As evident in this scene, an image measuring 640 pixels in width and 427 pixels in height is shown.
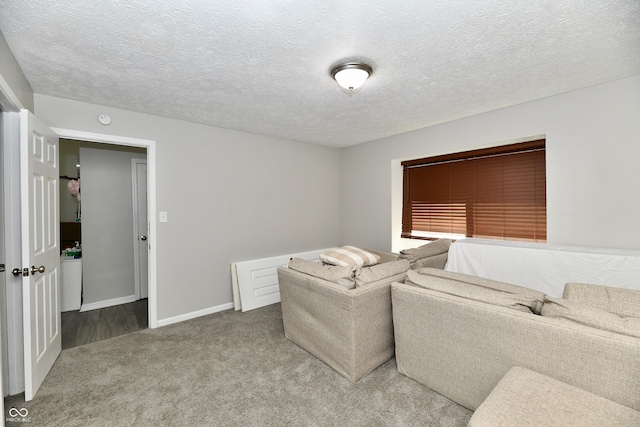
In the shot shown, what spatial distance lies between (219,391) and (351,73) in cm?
246

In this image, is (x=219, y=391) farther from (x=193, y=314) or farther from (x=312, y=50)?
(x=312, y=50)

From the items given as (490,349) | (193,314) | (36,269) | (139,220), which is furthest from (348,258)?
(139,220)

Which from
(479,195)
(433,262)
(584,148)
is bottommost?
(433,262)

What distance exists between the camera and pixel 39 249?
7.04ft

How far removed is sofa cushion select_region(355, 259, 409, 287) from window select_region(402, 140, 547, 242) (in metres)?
1.65

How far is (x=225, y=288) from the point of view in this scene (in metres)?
3.68

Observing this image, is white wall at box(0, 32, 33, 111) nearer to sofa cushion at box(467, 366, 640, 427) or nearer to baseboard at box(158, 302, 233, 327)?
baseboard at box(158, 302, 233, 327)

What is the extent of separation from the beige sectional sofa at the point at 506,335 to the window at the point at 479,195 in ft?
5.27

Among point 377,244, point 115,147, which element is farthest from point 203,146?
point 377,244

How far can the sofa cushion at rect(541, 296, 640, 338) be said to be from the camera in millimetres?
1309

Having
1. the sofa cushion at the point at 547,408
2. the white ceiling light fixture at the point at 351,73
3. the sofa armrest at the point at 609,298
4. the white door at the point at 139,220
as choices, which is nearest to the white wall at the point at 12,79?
the white door at the point at 139,220

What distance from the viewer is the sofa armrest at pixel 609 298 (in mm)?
1505

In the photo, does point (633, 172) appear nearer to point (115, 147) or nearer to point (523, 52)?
point (523, 52)

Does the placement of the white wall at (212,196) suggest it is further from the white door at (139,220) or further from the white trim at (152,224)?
the white door at (139,220)
